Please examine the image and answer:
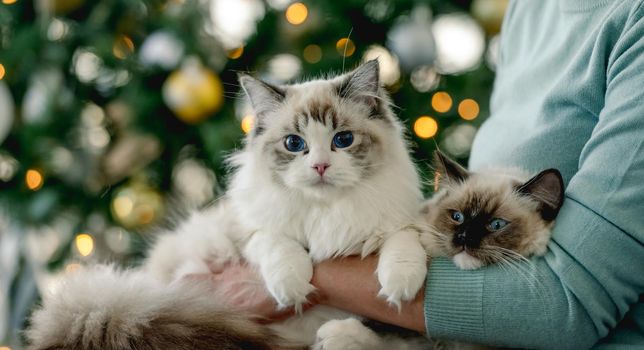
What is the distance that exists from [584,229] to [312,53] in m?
1.17

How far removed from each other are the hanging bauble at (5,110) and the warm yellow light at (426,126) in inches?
65.5

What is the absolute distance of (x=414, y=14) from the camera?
1871mm

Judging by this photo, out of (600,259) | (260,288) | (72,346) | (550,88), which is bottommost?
(260,288)

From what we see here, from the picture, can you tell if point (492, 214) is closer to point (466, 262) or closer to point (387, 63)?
point (466, 262)

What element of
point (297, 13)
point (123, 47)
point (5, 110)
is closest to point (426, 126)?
point (297, 13)

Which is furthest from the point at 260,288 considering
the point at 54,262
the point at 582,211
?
the point at 54,262

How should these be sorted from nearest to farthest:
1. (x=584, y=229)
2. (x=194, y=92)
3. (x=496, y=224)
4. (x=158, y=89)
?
(x=584, y=229) → (x=496, y=224) → (x=194, y=92) → (x=158, y=89)

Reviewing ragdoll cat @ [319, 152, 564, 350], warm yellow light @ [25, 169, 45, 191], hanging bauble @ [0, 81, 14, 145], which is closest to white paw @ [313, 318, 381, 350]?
ragdoll cat @ [319, 152, 564, 350]

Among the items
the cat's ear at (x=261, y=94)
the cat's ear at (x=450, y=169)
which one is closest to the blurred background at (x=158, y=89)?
the cat's ear at (x=261, y=94)

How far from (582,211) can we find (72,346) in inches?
38.0

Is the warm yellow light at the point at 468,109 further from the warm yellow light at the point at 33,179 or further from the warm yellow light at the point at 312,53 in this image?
the warm yellow light at the point at 33,179

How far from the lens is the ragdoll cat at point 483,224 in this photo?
1118mm

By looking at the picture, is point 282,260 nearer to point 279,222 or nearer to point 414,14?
point 279,222

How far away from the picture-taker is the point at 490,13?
6.14ft
